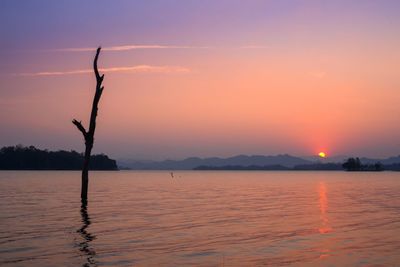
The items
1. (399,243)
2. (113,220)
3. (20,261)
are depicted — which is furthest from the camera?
(113,220)

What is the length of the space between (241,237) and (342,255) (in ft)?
18.0

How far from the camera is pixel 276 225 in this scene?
89.8 ft

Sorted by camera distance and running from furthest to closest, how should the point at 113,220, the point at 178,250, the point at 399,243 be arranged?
the point at 113,220
the point at 399,243
the point at 178,250

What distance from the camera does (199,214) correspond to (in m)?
33.8

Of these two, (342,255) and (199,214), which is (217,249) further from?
(199,214)

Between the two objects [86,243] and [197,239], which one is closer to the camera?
[86,243]

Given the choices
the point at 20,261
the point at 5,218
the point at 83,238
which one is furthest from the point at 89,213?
the point at 20,261

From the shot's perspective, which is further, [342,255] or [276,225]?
[276,225]

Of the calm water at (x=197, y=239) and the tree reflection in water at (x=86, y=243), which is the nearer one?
the tree reflection in water at (x=86, y=243)

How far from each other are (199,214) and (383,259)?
17.8 metres

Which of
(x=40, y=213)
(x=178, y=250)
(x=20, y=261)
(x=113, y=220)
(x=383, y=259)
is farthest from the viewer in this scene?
(x=40, y=213)

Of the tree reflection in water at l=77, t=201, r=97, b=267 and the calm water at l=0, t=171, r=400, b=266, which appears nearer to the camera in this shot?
the tree reflection in water at l=77, t=201, r=97, b=267

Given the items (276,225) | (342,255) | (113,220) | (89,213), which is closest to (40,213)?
(89,213)

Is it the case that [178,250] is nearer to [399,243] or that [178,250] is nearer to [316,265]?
[316,265]
